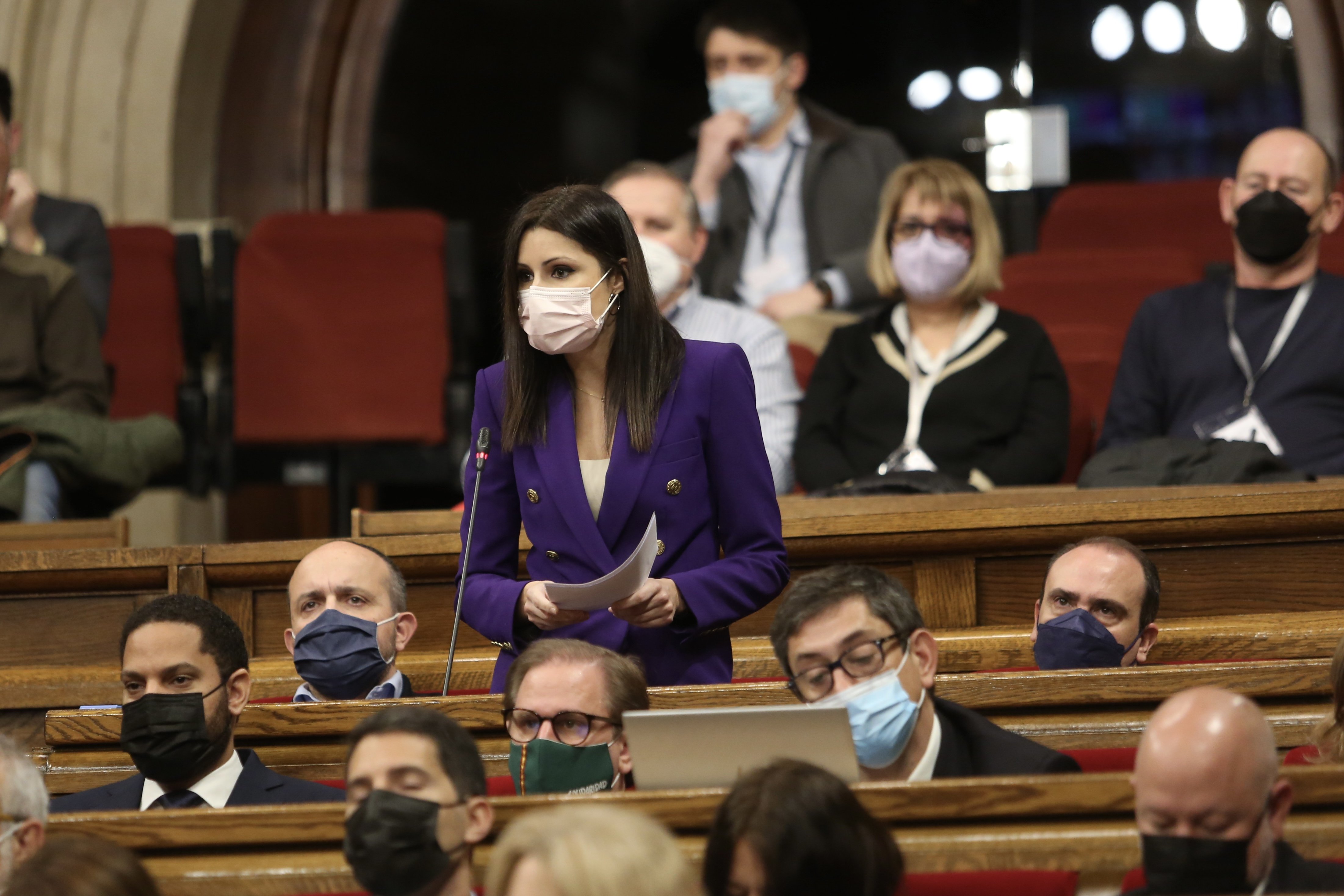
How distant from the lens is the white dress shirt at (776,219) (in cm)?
351

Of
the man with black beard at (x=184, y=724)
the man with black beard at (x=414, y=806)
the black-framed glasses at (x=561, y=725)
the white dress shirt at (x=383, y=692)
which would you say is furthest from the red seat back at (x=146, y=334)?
the man with black beard at (x=414, y=806)

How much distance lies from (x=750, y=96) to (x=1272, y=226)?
1166 mm

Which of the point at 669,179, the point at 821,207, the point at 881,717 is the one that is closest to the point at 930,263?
the point at 669,179

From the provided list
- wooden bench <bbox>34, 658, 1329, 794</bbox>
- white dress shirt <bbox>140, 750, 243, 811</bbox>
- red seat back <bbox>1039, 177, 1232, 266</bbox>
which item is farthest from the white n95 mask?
red seat back <bbox>1039, 177, 1232, 266</bbox>

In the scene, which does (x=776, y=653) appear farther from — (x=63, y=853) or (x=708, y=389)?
(x=63, y=853)

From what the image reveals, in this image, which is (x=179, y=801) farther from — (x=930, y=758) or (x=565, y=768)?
(x=930, y=758)

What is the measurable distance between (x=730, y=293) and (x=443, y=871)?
2223 millimetres

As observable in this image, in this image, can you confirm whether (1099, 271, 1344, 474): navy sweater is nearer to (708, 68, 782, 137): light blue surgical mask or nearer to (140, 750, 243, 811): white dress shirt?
(708, 68, 782, 137): light blue surgical mask

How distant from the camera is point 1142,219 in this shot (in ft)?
12.0

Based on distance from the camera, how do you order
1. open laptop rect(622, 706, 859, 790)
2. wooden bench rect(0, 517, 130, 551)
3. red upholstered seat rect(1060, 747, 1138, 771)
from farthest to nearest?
wooden bench rect(0, 517, 130, 551), red upholstered seat rect(1060, 747, 1138, 771), open laptop rect(622, 706, 859, 790)

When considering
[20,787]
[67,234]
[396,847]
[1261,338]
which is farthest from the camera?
[67,234]

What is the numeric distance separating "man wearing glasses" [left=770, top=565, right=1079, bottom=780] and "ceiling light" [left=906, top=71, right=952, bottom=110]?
3.23 meters

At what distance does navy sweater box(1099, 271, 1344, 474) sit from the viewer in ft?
8.89

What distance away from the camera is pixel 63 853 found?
1.18m
